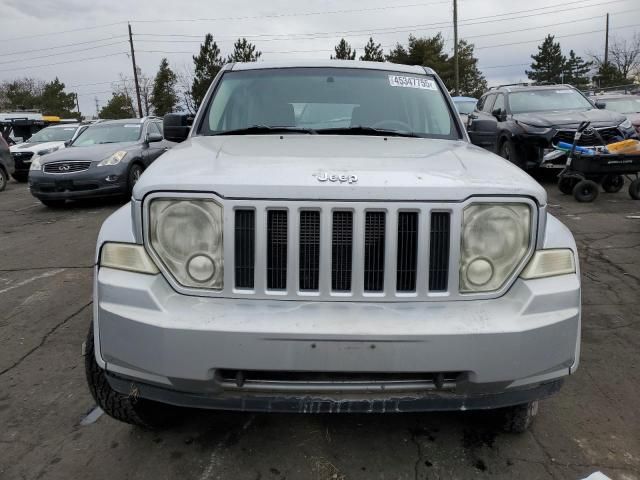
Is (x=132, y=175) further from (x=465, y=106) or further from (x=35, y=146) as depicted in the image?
(x=465, y=106)

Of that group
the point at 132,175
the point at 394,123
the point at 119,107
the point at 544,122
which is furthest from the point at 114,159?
the point at 119,107

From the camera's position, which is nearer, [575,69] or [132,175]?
[132,175]

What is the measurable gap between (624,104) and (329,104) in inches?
562

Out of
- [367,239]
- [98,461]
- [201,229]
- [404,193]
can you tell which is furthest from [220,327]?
[98,461]

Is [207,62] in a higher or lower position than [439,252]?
higher

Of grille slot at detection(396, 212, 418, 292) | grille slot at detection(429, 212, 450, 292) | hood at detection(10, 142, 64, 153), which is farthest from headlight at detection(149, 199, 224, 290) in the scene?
hood at detection(10, 142, 64, 153)

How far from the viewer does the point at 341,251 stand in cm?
208

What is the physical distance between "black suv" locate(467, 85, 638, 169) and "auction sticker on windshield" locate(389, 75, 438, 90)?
5548 millimetres

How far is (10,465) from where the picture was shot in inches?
95.9

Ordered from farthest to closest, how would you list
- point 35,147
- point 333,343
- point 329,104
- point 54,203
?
point 35,147 → point 54,203 → point 329,104 → point 333,343

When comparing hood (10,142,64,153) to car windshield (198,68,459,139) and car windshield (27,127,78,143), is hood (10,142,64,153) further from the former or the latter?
car windshield (198,68,459,139)

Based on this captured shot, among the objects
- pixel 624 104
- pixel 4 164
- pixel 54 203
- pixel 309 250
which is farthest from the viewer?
pixel 624 104

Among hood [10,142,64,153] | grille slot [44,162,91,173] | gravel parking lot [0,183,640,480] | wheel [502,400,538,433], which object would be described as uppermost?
hood [10,142,64,153]

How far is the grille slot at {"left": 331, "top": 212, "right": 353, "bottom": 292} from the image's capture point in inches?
81.1
